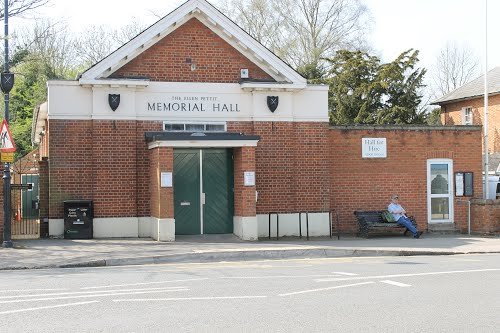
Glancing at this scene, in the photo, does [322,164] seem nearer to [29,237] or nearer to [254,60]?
[254,60]

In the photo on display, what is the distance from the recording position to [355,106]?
42344mm

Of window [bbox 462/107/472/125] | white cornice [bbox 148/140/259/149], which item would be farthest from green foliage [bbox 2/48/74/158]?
white cornice [bbox 148/140/259/149]

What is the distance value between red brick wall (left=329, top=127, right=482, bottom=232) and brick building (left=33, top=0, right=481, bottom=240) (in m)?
0.04

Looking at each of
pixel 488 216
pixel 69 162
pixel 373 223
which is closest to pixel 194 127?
pixel 69 162

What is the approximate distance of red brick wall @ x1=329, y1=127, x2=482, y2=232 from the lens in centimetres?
2248

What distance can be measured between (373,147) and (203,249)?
7.64 metres

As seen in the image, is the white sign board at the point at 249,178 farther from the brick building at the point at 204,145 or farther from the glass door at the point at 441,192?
the glass door at the point at 441,192

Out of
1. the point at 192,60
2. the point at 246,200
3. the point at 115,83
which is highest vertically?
the point at 192,60

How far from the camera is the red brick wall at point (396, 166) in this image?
2248 centimetres

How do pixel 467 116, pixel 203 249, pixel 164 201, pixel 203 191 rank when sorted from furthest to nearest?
pixel 467 116 → pixel 203 191 → pixel 164 201 → pixel 203 249

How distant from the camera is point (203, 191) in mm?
20891

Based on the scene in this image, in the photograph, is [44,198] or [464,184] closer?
[44,198]

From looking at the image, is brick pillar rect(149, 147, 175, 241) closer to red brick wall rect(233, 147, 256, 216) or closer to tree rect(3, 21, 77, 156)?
red brick wall rect(233, 147, 256, 216)

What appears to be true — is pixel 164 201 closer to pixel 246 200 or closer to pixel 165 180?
pixel 165 180
